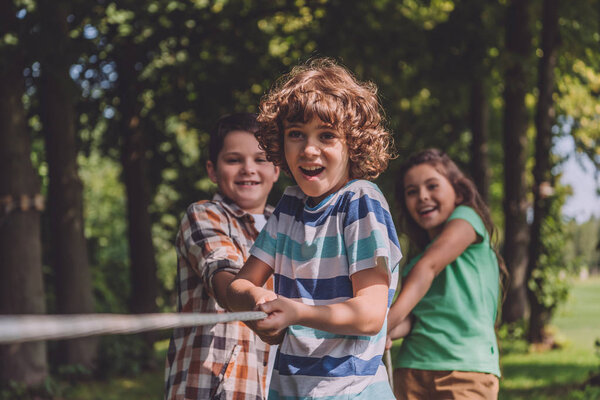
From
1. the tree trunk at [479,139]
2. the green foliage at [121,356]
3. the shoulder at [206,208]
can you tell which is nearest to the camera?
the shoulder at [206,208]

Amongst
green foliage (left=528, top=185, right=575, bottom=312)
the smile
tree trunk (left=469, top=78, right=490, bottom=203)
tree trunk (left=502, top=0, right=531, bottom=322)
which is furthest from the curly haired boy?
tree trunk (left=469, top=78, right=490, bottom=203)

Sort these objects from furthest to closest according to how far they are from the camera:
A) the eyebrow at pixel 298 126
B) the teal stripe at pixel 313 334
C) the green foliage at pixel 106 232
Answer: the green foliage at pixel 106 232
the eyebrow at pixel 298 126
the teal stripe at pixel 313 334

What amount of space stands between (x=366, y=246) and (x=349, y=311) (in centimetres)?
18

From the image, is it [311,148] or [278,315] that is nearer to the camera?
[278,315]

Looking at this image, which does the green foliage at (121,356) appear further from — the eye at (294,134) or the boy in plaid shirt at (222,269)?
the eye at (294,134)

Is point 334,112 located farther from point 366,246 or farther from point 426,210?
point 426,210

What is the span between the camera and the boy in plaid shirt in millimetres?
2254

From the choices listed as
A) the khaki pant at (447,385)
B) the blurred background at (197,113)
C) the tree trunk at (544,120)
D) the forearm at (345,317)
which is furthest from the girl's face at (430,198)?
the tree trunk at (544,120)

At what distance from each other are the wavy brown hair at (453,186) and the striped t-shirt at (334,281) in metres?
1.42

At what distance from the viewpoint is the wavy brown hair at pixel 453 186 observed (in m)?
3.20

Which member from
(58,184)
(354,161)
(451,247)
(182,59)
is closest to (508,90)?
(182,59)

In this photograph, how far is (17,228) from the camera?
7.14 m

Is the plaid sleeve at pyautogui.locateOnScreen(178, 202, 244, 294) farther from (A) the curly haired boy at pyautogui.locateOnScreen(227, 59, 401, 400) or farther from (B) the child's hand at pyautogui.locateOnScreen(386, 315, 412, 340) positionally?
(B) the child's hand at pyautogui.locateOnScreen(386, 315, 412, 340)

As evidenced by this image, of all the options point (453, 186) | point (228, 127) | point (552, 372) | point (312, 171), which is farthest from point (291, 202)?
point (552, 372)
